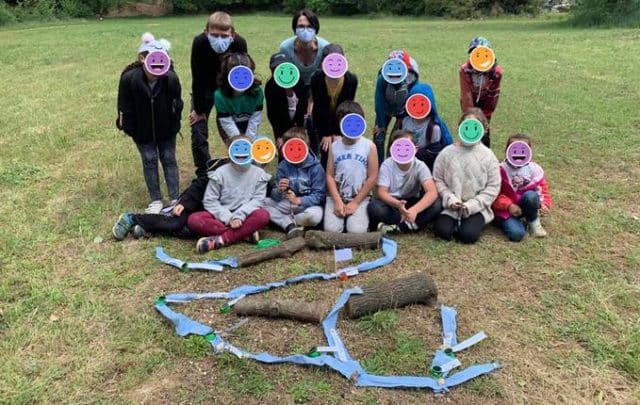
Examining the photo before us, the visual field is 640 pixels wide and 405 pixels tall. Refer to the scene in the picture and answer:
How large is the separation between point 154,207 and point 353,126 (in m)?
1.85

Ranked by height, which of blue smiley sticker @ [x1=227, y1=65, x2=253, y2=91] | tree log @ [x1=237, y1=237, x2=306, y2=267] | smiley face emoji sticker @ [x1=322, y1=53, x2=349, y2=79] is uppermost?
smiley face emoji sticker @ [x1=322, y1=53, x2=349, y2=79]

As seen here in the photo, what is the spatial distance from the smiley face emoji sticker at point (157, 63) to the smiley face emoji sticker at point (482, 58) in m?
2.61

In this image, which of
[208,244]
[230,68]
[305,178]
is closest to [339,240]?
[305,178]

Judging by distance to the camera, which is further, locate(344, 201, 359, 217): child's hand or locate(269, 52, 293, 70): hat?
locate(269, 52, 293, 70): hat

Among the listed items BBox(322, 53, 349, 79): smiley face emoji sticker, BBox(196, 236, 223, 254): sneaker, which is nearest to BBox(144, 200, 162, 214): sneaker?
BBox(196, 236, 223, 254): sneaker

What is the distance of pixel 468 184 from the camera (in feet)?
13.8

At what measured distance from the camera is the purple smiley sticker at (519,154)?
4.19m

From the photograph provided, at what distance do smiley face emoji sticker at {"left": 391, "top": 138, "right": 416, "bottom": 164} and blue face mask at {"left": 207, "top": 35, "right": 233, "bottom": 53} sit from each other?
1.69 metres

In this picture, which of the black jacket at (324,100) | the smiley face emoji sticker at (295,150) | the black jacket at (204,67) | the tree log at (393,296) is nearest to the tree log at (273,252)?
the smiley face emoji sticker at (295,150)

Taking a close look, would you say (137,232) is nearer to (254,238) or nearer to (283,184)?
(254,238)

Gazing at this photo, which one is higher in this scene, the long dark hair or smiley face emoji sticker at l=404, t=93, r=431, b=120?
the long dark hair

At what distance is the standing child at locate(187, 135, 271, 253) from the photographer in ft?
13.5

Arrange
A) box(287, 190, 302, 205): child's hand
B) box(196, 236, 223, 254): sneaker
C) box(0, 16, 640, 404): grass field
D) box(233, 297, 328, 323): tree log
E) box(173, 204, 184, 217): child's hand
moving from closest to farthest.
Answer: box(0, 16, 640, 404): grass field < box(233, 297, 328, 323): tree log < box(196, 236, 223, 254): sneaker < box(173, 204, 184, 217): child's hand < box(287, 190, 302, 205): child's hand

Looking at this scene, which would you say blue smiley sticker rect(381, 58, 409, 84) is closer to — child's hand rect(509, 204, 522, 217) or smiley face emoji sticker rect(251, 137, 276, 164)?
smiley face emoji sticker rect(251, 137, 276, 164)
